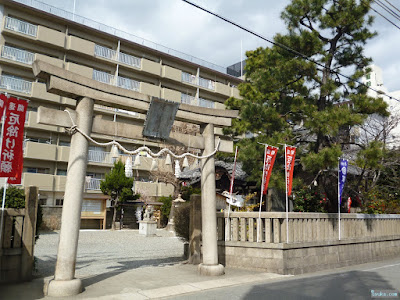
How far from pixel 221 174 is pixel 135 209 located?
14249mm

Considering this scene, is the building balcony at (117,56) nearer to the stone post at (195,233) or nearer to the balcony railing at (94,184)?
the balcony railing at (94,184)

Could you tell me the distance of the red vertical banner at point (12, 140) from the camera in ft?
23.3

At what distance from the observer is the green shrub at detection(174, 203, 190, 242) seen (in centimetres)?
1138

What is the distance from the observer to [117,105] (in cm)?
792

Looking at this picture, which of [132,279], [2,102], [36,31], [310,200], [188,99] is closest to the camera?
[2,102]

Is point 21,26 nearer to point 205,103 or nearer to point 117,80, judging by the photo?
point 117,80

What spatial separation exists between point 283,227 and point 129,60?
2505 centimetres

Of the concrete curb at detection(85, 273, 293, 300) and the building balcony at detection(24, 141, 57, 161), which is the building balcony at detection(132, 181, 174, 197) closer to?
the building balcony at detection(24, 141, 57, 161)

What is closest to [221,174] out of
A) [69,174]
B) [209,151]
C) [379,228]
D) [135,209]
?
[379,228]

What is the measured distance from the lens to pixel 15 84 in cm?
2492

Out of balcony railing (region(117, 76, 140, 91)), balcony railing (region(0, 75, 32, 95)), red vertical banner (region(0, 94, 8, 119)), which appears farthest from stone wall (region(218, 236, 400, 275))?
balcony railing (region(117, 76, 140, 91))

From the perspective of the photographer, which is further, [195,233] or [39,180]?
[39,180]

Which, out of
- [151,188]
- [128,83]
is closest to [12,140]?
[128,83]

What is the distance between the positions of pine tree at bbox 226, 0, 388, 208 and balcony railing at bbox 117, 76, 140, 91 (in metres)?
18.2
